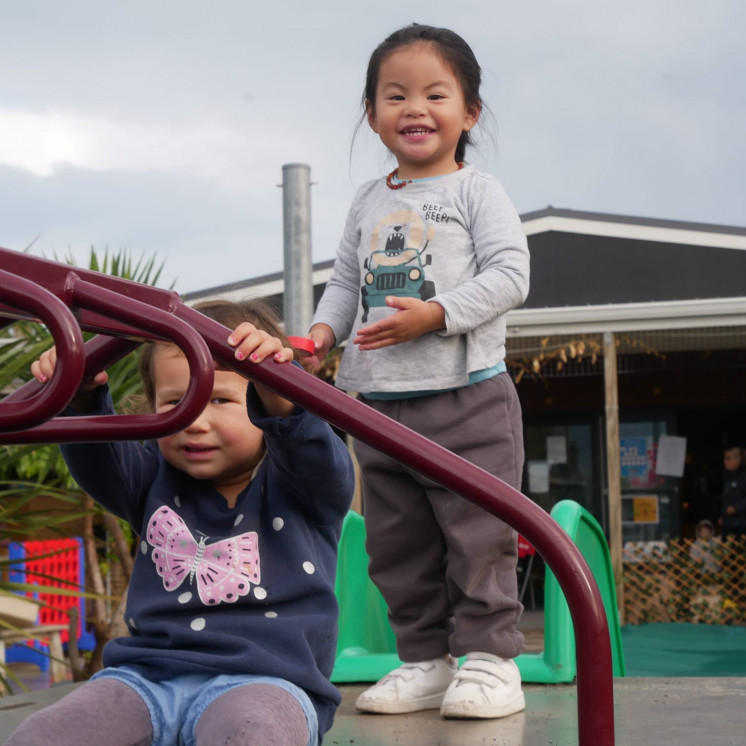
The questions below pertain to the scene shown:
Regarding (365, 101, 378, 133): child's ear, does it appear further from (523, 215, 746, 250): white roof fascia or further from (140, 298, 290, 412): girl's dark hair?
(523, 215, 746, 250): white roof fascia

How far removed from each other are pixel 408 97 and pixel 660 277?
23.1 ft

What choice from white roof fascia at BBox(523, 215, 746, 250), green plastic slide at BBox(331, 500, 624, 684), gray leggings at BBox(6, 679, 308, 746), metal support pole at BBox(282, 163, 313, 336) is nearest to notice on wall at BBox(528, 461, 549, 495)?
white roof fascia at BBox(523, 215, 746, 250)

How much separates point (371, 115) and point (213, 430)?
3.79 feet

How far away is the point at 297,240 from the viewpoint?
14.8 ft

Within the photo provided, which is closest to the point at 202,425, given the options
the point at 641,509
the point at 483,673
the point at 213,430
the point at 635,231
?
the point at 213,430

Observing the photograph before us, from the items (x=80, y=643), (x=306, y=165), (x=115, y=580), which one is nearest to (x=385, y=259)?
(x=306, y=165)

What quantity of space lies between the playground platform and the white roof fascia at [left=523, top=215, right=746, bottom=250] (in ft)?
23.0

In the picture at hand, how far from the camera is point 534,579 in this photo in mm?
10297

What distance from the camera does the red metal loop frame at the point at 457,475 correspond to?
118cm

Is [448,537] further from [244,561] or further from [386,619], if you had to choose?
[386,619]

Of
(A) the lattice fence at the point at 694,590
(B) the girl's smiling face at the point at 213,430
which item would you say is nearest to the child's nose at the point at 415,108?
(B) the girl's smiling face at the point at 213,430

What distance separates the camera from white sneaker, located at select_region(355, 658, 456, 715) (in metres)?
2.33

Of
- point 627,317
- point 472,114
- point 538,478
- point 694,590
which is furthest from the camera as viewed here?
point 538,478

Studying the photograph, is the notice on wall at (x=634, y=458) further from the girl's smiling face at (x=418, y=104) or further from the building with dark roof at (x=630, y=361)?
the girl's smiling face at (x=418, y=104)
